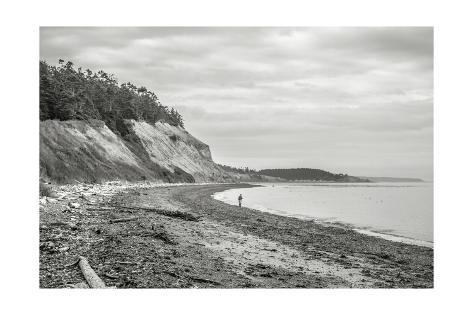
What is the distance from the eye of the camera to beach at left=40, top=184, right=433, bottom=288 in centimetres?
870

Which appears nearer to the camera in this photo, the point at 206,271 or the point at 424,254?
the point at 206,271

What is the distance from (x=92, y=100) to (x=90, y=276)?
186 feet

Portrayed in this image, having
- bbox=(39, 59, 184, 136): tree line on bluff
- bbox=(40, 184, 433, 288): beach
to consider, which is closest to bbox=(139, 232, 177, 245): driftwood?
bbox=(40, 184, 433, 288): beach

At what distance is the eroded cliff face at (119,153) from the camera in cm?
3202

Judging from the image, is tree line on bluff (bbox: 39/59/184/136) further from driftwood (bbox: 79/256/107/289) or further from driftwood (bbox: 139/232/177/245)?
driftwood (bbox: 79/256/107/289)

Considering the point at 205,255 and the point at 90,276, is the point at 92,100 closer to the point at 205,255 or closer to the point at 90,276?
the point at 205,255

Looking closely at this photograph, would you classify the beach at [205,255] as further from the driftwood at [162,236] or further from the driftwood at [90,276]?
the driftwood at [90,276]

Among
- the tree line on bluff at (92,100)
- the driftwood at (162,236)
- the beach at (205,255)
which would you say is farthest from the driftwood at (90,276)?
the tree line on bluff at (92,100)

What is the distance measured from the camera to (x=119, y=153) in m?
50.2
